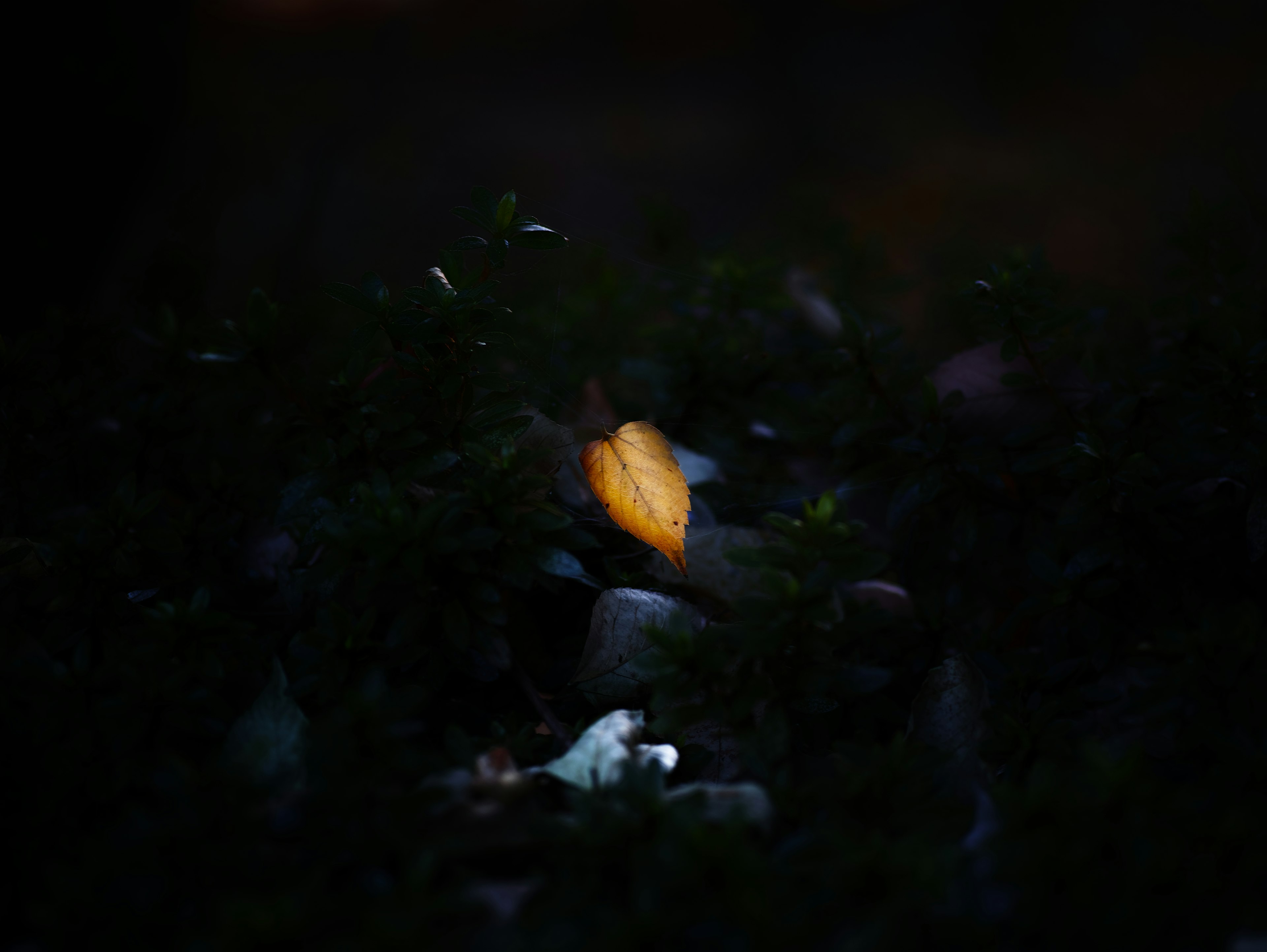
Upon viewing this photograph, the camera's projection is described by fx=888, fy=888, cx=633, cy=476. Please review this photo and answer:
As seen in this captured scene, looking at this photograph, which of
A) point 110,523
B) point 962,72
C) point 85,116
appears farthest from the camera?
point 962,72

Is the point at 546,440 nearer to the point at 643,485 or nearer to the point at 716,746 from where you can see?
the point at 643,485

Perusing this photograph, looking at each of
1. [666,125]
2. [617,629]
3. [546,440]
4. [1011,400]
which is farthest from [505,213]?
[666,125]

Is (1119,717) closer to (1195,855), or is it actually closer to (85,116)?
(1195,855)

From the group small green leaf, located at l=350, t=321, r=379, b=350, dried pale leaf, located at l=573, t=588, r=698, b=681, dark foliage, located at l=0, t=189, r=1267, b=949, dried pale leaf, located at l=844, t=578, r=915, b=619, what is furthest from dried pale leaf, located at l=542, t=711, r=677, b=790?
small green leaf, located at l=350, t=321, r=379, b=350

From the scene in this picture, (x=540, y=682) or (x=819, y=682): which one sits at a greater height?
(x=819, y=682)

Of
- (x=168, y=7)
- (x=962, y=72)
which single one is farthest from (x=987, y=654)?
(x=962, y=72)
